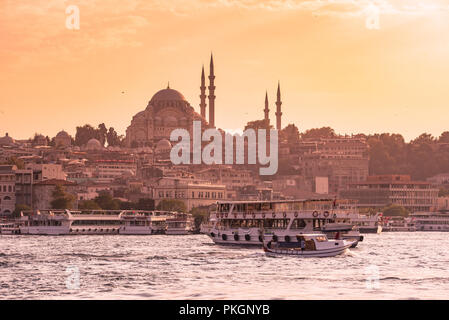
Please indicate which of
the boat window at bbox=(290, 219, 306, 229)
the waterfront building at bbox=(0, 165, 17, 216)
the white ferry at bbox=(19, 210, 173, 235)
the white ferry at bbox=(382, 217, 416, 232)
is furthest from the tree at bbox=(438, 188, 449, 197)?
the boat window at bbox=(290, 219, 306, 229)

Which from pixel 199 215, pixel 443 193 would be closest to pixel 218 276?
pixel 199 215

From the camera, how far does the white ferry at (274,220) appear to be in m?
67.6

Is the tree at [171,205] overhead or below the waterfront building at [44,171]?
below

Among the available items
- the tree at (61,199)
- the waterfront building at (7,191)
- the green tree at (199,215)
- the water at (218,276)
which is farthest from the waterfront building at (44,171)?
the water at (218,276)

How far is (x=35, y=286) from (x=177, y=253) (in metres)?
24.5

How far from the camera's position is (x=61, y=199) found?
133125 mm

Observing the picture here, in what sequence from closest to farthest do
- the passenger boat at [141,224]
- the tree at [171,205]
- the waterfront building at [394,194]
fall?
the passenger boat at [141,224], the tree at [171,205], the waterfront building at [394,194]

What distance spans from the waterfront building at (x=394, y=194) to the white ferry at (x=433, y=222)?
2376cm

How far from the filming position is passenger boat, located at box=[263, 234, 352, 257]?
180ft

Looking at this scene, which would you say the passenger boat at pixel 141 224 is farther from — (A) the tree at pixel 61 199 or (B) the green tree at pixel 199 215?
(A) the tree at pixel 61 199

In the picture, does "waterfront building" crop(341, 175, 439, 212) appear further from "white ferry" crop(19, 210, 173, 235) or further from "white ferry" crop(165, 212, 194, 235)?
"white ferry" crop(19, 210, 173, 235)

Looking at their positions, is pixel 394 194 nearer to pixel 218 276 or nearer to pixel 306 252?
pixel 306 252

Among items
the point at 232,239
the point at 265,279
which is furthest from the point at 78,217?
the point at 265,279

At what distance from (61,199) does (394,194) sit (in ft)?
205
